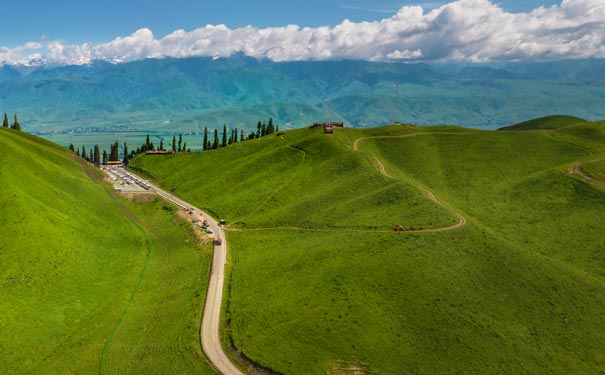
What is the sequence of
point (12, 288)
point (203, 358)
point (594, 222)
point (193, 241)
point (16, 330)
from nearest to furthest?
point (203, 358) < point (16, 330) < point (12, 288) < point (594, 222) < point (193, 241)

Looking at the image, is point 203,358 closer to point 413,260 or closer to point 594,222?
point 413,260

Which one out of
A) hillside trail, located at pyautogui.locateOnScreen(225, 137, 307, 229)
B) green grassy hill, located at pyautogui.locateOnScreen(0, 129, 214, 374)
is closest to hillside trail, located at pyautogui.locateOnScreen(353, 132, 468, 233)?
hillside trail, located at pyautogui.locateOnScreen(225, 137, 307, 229)

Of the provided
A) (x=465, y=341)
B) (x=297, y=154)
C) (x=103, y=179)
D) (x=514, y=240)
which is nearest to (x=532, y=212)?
(x=514, y=240)

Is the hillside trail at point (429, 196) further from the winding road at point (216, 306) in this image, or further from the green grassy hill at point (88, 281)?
the green grassy hill at point (88, 281)

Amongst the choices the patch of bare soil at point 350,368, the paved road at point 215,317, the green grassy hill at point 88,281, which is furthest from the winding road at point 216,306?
the patch of bare soil at point 350,368

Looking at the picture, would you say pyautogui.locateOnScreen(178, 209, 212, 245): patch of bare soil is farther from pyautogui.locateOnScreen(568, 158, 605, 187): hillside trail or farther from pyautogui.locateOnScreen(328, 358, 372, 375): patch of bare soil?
pyautogui.locateOnScreen(568, 158, 605, 187): hillside trail

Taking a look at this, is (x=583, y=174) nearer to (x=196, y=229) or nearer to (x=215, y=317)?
(x=196, y=229)
